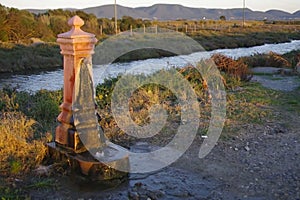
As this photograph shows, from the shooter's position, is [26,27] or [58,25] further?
[58,25]

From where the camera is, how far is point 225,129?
5859 mm

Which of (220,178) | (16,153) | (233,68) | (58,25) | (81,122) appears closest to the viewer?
(220,178)

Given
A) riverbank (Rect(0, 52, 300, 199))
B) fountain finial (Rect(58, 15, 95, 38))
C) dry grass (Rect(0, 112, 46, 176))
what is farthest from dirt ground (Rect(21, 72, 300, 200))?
fountain finial (Rect(58, 15, 95, 38))

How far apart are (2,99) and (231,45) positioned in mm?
30943

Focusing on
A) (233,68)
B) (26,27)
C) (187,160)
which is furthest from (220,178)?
(26,27)

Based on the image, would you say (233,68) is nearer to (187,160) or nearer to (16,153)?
(187,160)

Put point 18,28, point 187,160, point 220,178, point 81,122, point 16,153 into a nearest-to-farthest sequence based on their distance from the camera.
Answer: point 220,178
point 81,122
point 16,153
point 187,160
point 18,28

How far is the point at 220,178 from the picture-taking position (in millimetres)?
4156

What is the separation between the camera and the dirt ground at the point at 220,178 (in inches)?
148

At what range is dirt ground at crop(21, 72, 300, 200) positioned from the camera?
3756 mm

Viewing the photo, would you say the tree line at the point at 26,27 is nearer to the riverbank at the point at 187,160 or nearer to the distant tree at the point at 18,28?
the distant tree at the point at 18,28

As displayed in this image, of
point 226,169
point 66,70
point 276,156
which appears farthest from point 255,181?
point 66,70

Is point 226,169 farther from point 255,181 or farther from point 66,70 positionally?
point 66,70

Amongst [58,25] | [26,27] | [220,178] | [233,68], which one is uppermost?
[58,25]
